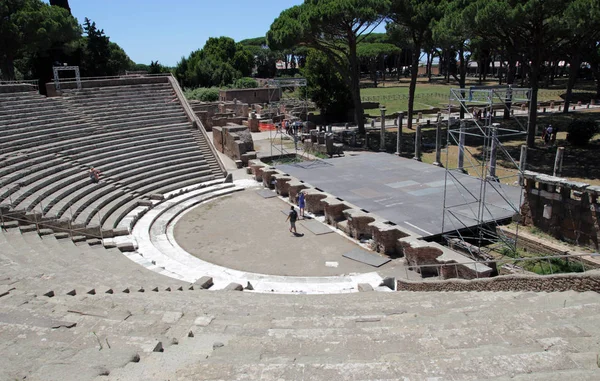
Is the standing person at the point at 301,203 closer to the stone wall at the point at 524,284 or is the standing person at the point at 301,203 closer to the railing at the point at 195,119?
the railing at the point at 195,119

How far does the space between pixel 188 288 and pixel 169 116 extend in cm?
1609

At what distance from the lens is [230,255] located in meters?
14.0

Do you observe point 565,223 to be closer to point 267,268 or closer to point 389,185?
point 389,185

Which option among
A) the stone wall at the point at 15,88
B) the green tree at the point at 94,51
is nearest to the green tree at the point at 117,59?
the green tree at the point at 94,51

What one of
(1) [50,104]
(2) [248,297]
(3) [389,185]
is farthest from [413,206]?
(1) [50,104]

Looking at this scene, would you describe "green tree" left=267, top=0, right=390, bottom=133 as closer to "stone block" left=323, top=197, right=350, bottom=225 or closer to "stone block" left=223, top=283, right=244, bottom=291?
"stone block" left=323, top=197, right=350, bottom=225

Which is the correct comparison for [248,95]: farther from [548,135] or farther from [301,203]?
[301,203]

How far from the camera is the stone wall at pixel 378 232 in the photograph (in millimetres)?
11688

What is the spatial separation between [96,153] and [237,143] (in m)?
7.57

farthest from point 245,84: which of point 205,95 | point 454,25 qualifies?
point 454,25

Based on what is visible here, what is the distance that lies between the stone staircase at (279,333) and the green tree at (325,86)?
98.4 ft

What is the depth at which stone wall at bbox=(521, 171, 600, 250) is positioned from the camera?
1295 centimetres

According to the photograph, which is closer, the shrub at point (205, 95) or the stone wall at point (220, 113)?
the stone wall at point (220, 113)

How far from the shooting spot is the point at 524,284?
28.7 feet
